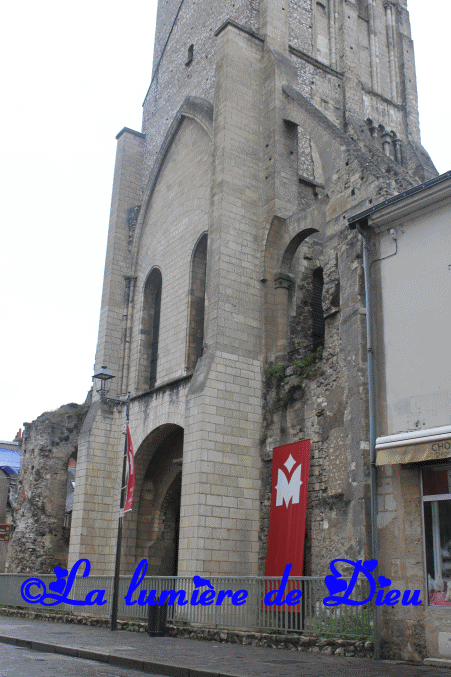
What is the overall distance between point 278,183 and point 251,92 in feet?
9.09

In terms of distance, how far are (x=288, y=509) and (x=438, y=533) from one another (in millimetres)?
4449

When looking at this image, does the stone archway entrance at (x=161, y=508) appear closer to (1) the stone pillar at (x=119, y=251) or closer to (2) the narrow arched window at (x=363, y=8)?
(1) the stone pillar at (x=119, y=251)

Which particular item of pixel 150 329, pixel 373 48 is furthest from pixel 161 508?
pixel 373 48

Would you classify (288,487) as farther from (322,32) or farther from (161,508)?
(322,32)

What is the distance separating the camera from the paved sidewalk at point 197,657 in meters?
6.93

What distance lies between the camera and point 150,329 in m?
19.6

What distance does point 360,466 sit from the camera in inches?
393

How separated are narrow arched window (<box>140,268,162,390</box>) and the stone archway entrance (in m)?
2.17

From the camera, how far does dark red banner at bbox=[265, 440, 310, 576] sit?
40.0 ft

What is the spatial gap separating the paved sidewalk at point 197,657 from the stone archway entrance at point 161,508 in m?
5.75

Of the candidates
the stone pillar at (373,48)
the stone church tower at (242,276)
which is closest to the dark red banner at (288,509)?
the stone church tower at (242,276)

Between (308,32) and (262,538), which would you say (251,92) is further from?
(262,538)

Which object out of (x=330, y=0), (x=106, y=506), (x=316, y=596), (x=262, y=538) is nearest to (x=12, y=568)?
(x=106, y=506)

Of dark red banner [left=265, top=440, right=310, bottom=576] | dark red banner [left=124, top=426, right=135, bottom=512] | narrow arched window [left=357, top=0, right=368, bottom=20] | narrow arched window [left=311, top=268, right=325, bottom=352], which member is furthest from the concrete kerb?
narrow arched window [left=357, top=0, right=368, bottom=20]
